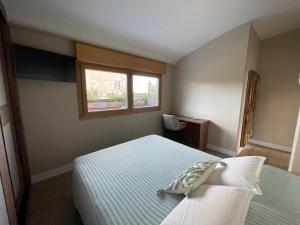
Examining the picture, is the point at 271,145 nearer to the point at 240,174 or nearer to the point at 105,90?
the point at 240,174

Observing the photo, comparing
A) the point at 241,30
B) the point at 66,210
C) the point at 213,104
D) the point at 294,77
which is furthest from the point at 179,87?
the point at 66,210

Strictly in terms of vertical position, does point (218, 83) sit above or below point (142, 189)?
above

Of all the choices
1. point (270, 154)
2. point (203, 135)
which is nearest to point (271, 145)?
point (270, 154)

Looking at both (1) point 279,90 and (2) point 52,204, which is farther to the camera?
(1) point 279,90

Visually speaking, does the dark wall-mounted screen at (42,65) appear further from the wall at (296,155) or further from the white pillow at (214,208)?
the wall at (296,155)

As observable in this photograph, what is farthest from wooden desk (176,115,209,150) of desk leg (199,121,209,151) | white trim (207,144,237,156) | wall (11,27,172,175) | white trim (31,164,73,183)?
white trim (31,164,73,183)

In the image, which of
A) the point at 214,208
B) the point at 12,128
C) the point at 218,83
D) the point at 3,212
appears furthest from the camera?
the point at 218,83

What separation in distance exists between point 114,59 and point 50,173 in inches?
83.9

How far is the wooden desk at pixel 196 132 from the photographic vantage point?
3102 millimetres

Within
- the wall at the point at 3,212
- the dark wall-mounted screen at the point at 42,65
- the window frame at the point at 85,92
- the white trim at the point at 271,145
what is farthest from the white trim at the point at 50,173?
the white trim at the point at 271,145

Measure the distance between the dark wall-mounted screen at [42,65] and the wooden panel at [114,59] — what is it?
265 mm

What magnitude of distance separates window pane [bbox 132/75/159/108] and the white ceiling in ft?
1.93

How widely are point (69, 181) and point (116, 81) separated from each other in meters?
1.86

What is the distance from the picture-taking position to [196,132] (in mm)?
3453
